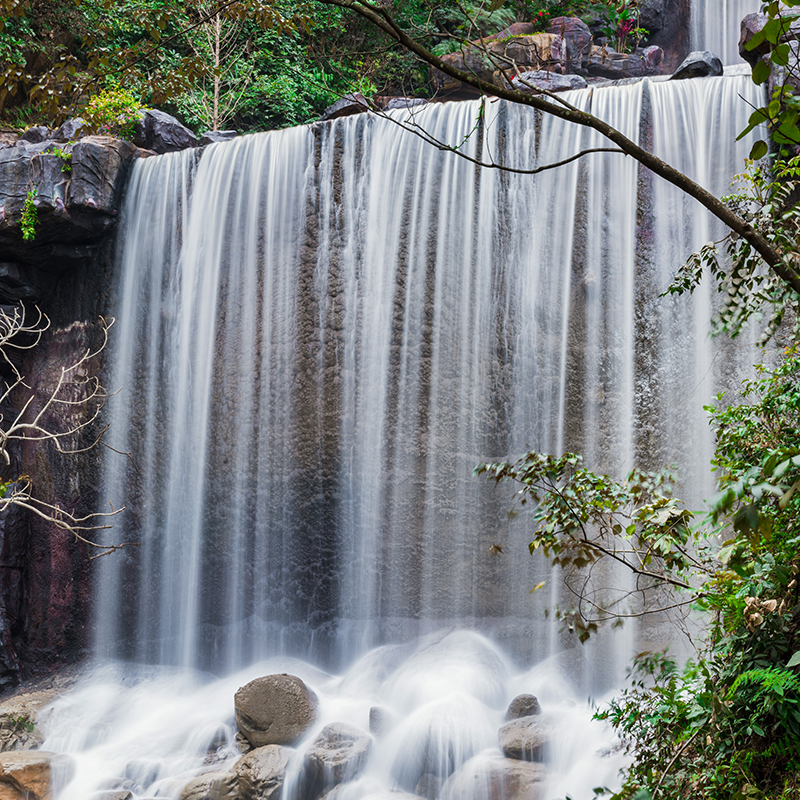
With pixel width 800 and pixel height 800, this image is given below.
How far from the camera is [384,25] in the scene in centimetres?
232

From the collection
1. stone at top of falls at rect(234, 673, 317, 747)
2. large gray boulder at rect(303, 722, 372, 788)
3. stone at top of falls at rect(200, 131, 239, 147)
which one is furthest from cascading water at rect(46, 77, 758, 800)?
stone at top of falls at rect(200, 131, 239, 147)

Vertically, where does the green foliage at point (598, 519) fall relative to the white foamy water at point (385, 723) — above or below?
above

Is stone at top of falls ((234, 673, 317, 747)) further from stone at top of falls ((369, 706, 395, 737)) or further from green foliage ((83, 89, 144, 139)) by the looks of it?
green foliage ((83, 89, 144, 139))

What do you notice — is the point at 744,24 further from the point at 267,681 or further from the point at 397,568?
the point at 267,681

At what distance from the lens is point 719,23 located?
468 inches

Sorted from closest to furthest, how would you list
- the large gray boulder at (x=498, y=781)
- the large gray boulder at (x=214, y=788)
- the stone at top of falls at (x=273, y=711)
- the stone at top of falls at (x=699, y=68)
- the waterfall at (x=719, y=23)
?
the large gray boulder at (x=498, y=781) → the large gray boulder at (x=214, y=788) → the stone at top of falls at (x=273, y=711) → the stone at top of falls at (x=699, y=68) → the waterfall at (x=719, y=23)

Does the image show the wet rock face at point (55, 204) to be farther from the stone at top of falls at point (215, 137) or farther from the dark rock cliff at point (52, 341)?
the stone at top of falls at point (215, 137)

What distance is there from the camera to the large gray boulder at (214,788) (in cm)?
570

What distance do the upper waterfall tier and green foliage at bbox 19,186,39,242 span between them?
1.12 metres

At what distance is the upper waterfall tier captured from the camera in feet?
23.6

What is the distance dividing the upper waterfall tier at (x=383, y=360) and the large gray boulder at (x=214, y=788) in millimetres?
2155

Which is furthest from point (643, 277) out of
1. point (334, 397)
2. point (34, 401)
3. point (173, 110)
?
point (173, 110)

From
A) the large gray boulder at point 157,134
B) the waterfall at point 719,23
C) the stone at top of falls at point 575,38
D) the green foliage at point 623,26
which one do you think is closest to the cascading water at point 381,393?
the large gray boulder at point 157,134

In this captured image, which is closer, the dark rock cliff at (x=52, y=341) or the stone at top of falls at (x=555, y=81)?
the stone at top of falls at (x=555, y=81)
